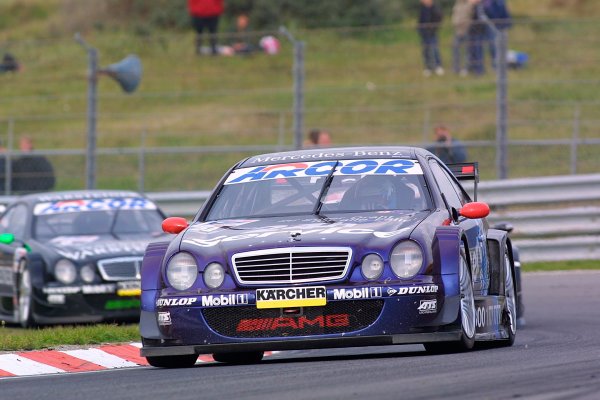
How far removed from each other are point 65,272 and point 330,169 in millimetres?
5033

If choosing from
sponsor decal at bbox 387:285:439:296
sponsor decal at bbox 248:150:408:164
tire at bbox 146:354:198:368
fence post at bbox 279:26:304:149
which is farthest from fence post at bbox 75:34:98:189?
sponsor decal at bbox 387:285:439:296

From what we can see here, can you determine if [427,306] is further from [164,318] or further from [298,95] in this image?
[298,95]

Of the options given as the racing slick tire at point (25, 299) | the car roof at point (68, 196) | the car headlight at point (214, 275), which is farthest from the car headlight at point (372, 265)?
the car roof at point (68, 196)

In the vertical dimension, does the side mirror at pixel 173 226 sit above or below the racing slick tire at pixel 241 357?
above

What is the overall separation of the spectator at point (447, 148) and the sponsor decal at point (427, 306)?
10174 mm

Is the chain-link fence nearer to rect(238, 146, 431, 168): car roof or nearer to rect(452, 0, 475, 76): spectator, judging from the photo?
rect(452, 0, 475, 76): spectator

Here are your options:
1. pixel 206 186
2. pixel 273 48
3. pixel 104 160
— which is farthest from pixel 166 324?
pixel 104 160

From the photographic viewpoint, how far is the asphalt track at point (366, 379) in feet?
22.5

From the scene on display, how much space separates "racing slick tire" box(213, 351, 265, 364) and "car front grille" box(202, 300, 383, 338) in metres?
0.93

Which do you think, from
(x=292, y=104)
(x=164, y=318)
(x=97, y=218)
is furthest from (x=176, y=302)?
(x=292, y=104)

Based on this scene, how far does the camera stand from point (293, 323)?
331 inches

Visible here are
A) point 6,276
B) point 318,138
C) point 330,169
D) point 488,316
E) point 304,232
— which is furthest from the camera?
point 318,138

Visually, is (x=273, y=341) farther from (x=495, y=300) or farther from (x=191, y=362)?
(x=495, y=300)

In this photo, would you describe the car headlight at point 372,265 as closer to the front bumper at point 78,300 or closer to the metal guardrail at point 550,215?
the front bumper at point 78,300
